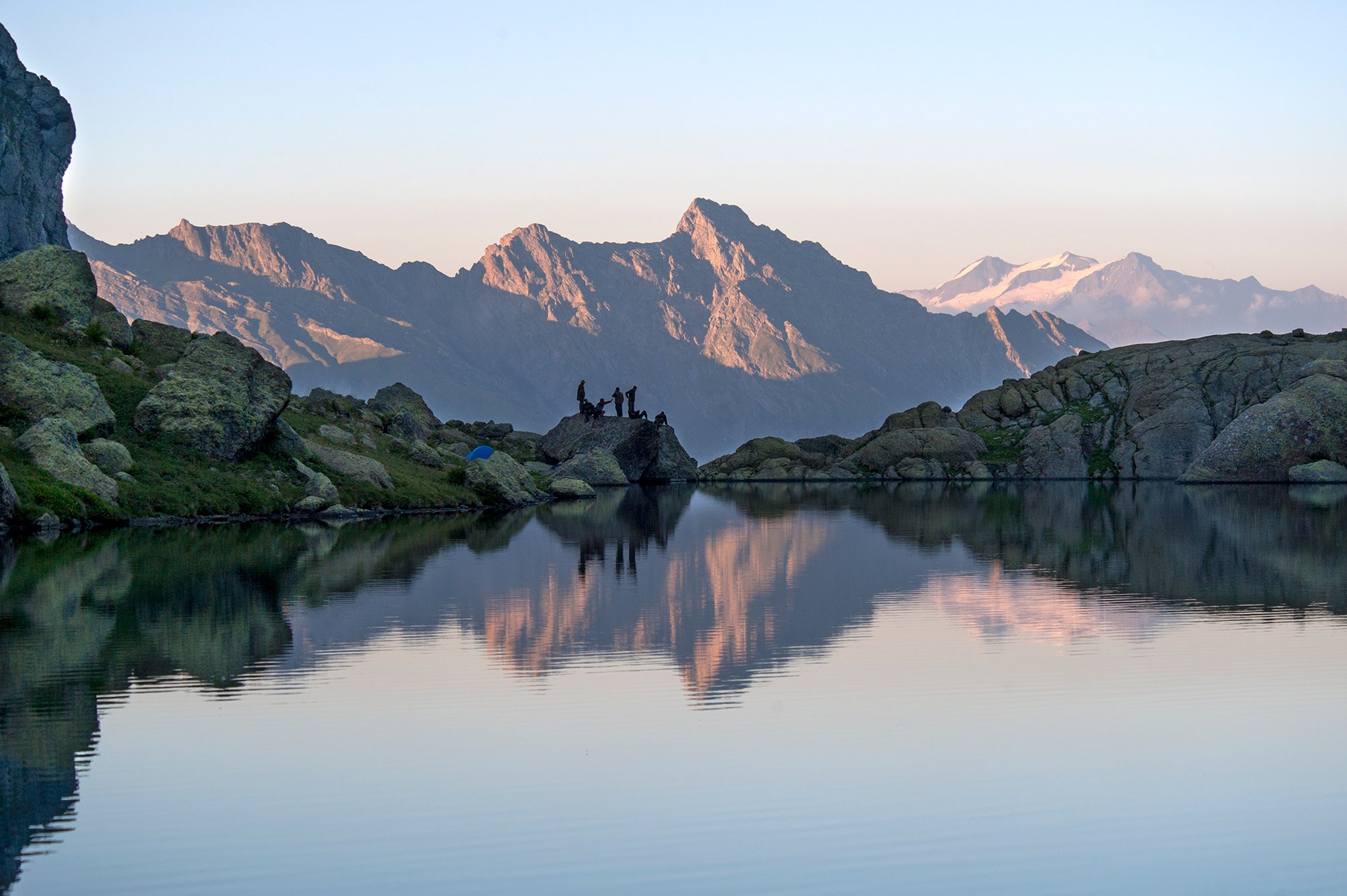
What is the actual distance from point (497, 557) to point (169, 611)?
16868mm

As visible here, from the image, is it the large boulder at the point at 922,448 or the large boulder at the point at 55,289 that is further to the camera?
the large boulder at the point at 922,448

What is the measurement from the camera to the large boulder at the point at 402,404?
4926 inches

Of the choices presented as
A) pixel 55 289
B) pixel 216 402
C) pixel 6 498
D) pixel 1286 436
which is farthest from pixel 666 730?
pixel 1286 436

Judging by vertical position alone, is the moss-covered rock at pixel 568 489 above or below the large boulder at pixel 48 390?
below

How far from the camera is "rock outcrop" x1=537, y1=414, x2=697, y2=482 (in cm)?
12406

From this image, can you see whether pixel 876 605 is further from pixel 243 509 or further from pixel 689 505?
pixel 689 505

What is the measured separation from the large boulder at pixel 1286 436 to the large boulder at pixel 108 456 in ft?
303

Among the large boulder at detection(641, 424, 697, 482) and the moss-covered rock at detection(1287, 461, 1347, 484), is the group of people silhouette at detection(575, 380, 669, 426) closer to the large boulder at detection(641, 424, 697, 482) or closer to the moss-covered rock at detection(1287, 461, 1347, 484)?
the large boulder at detection(641, 424, 697, 482)

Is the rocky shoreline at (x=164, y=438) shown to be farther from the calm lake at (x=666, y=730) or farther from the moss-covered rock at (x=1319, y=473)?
the moss-covered rock at (x=1319, y=473)

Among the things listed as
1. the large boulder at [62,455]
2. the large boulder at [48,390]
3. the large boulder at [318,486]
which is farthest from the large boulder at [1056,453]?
the large boulder at [62,455]

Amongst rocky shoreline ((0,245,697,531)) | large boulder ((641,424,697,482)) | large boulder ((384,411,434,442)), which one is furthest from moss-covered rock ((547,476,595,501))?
large boulder ((641,424,697,482))

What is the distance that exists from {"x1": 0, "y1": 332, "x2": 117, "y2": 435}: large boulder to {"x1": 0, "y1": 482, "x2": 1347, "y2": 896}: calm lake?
61.6 feet

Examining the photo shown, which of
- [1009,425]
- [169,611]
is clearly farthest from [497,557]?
[1009,425]

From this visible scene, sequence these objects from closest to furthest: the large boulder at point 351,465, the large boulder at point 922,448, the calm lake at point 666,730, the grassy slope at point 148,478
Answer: the calm lake at point 666,730
the grassy slope at point 148,478
the large boulder at point 351,465
the large boulder at point 922,448
